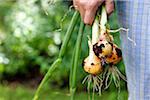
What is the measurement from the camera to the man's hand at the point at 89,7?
1.69 metres

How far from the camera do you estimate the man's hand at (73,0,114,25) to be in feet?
5.54

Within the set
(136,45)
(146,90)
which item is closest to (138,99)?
(146,90)

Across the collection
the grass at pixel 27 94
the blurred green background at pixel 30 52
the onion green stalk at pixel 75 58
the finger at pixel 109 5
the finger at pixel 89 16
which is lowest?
the grass at pixel 27 94

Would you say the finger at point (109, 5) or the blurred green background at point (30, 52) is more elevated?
the finger at point (109, 5)

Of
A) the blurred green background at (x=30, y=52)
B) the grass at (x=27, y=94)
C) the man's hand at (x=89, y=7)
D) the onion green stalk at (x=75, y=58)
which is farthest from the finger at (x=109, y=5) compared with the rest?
the blurred green background at (x=30, y=52)

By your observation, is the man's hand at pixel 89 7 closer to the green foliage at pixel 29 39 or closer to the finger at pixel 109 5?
the finger at pixel 109 5

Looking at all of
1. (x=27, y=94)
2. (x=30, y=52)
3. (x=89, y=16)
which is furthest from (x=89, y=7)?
(x=30, y=52)

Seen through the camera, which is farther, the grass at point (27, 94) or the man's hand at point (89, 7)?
the grass at point (27, 94)

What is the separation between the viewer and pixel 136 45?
175 centimetres

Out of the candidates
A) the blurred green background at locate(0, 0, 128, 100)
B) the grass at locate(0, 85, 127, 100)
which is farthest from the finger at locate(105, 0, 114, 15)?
the blurred green background at locate(0, 0, 128, 100)

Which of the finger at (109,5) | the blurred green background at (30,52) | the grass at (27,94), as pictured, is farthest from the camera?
the blurred green background at (30,52)

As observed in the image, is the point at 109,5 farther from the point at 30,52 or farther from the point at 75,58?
the point at 30,52

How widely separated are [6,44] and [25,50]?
174 millimetres

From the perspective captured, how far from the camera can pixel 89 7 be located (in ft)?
5.56
